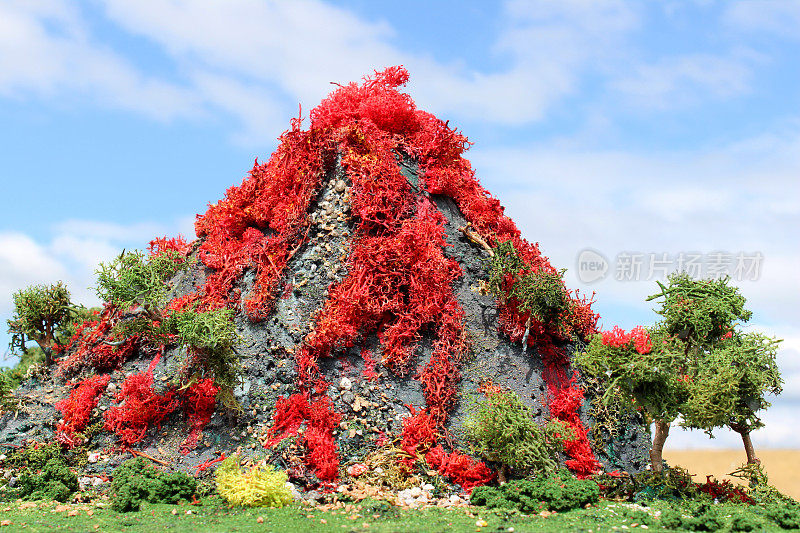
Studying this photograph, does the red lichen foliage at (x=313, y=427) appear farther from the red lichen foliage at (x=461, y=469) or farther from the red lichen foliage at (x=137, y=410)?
the red lichen foliage at (x=137, y=410)

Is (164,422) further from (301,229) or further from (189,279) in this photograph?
(301,229)

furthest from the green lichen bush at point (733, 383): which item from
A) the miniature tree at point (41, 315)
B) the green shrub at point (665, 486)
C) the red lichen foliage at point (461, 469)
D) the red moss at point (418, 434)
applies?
the miniature tree at point (41, 315)

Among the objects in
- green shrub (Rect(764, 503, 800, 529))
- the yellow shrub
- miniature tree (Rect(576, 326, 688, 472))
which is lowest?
the yellow shrub

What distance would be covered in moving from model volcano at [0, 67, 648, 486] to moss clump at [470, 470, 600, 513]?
658mm

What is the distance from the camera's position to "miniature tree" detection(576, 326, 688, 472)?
10594 mm

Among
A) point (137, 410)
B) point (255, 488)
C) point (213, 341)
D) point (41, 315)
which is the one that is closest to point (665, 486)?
point (255, 488)

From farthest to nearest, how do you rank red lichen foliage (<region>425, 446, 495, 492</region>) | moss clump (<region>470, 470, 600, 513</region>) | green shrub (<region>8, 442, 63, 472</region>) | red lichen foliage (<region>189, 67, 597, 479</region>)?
green shrub (<region>8, 442, 63, 472</region>) → red lichen foliage (<region>189, 67, 597, 479</region>) → red lichen foliage (<region>425, 446, 495, 492</region>) → moss clump (<region>470, 470, 600, 513</region>)

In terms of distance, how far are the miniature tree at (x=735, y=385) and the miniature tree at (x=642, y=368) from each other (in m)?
0.33

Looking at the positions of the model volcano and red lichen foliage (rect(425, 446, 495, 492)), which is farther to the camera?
the model volcano

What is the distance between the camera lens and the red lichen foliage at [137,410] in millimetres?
12711

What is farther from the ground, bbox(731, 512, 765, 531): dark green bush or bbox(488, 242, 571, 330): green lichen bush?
bbox(488, 242, 571, 330): green lichen bush

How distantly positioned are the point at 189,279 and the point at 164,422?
128 inches

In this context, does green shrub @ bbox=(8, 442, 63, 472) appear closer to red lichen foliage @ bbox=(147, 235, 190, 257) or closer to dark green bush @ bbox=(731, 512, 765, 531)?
red lichen foliage @ bbox=(147, 235, 190, 257)

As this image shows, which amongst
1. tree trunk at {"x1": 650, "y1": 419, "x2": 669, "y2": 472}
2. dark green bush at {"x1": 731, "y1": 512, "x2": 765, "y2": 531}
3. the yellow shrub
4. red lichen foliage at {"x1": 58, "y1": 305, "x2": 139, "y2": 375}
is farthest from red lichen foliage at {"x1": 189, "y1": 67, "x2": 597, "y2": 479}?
dark green bush at {"x1": 731, "y1": 512, "x2": 765, "y2": 531}
